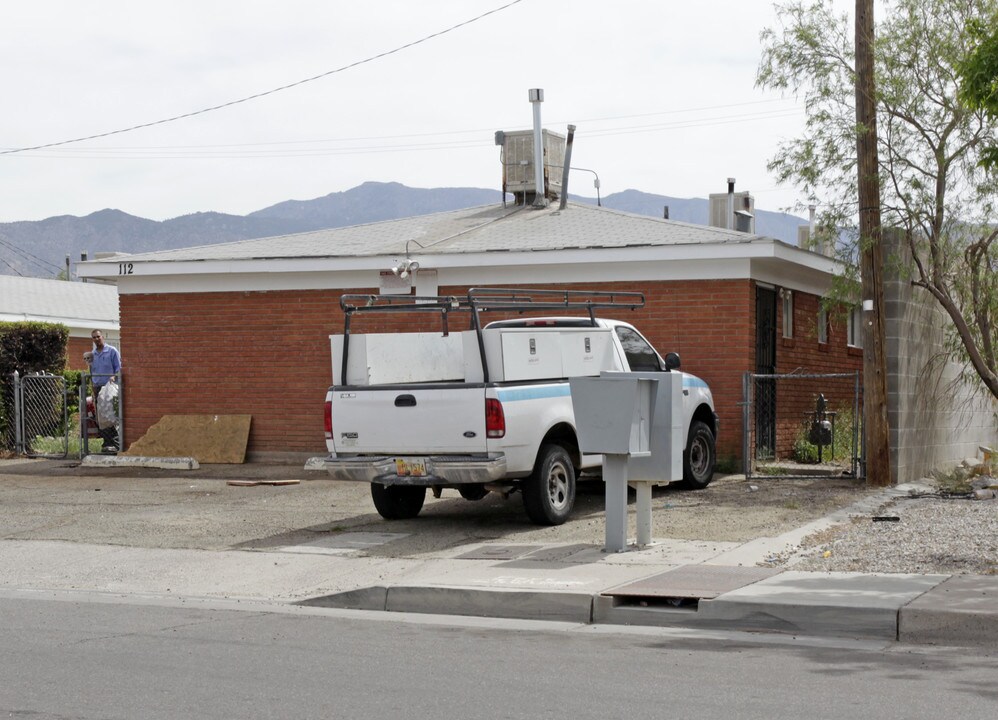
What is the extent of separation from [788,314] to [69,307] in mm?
31410

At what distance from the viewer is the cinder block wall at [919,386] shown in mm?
17719

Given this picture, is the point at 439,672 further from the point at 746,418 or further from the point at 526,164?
the point at 526,164

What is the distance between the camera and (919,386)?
19.0 meters

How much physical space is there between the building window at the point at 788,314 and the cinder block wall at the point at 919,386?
212 centimetres

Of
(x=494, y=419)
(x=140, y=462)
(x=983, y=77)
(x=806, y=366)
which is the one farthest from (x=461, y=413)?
(x=806, y=366)

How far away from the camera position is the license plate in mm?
12852

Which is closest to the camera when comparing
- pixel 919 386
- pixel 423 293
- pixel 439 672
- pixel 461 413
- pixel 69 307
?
pixel 439 672

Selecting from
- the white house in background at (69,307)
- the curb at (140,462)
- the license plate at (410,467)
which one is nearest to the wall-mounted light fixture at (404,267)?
the curb at (140,462)

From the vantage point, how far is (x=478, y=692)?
7035 mm

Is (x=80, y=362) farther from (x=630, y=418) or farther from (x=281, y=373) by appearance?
(x=630, y=418)

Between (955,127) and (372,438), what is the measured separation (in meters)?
9.23

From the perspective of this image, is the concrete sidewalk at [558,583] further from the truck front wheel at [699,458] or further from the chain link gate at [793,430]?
the chain link gate at [793,430]

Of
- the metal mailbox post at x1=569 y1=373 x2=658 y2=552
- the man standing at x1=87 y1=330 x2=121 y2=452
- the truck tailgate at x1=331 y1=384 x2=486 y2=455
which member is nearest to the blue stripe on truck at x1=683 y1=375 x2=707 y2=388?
the truck tailgate at x1=331 y1=384 x2=486 y2=455

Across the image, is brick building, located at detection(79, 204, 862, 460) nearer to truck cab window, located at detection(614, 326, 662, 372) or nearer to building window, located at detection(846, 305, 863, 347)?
building window, located at detection(846, 305, 863, 347)
